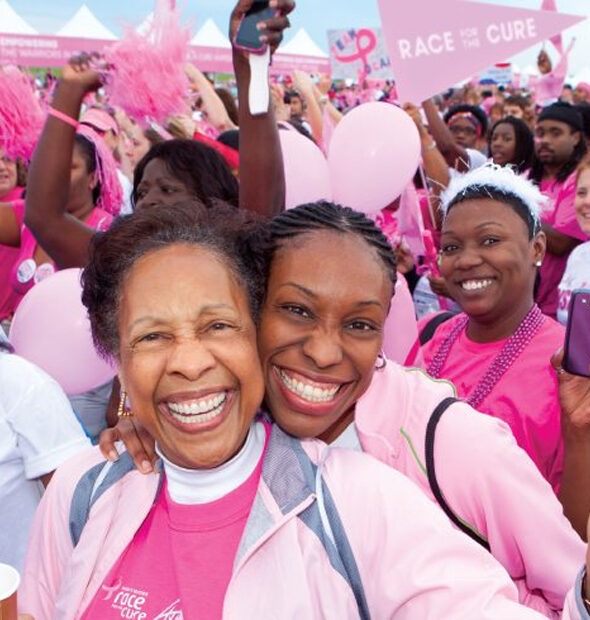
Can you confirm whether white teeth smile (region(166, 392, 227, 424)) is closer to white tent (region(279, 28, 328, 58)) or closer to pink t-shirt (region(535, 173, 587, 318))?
pink t-shirt (region(535, 173, 587, 318))

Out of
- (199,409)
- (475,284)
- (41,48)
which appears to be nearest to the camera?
(199,409)

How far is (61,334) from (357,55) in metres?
5.01

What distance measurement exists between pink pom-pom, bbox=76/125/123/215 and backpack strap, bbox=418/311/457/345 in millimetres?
1761

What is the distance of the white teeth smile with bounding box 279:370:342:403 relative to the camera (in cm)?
149

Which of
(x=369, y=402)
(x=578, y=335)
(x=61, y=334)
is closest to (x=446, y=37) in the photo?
(x=61, y=334)

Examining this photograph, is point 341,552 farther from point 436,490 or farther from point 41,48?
point 41,48

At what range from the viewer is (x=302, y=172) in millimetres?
2871

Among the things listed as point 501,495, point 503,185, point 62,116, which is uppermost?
point 62,116

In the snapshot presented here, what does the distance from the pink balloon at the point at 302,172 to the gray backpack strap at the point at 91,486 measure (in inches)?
58.9

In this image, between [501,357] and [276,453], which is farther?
[501,357]

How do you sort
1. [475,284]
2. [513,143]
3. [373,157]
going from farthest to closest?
[513,143] < [373,157] < [475,284]

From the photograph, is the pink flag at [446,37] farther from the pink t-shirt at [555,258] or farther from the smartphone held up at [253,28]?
the smartphone held up at [253,28]

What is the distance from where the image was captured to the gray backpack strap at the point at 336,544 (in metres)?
1.16

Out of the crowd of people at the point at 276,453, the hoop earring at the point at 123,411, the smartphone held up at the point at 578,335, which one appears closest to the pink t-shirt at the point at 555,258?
the crowd of people at the point at 276,453
